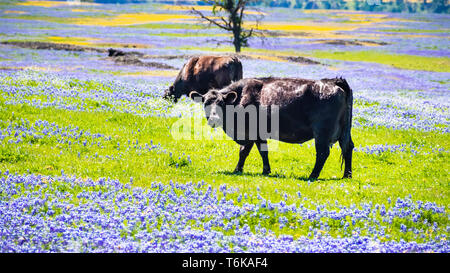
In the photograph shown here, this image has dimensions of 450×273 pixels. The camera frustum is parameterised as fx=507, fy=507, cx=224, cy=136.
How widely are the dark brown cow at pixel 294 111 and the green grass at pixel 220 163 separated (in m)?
0.86

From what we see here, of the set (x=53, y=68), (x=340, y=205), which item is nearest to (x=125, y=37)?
(x=53, y=68)

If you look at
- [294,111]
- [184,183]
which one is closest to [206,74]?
[294,111]

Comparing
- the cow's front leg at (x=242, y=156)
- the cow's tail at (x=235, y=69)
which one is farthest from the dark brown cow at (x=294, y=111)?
the cow's tail at (x=235, y=69)

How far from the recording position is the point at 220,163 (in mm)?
14102

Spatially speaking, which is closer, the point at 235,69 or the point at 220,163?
the point at 220,163

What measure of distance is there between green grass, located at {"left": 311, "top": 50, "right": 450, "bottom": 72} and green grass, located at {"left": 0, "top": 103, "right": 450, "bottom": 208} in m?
35.7

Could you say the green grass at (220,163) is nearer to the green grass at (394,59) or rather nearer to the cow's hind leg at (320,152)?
the cow's hind leg at (320,152)

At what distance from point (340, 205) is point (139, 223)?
3819 mm

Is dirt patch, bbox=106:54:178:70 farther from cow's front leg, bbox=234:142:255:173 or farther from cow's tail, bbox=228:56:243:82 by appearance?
cow's front leg, bbox=234:142:255:173

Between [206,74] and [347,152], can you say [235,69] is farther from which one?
[347,152]

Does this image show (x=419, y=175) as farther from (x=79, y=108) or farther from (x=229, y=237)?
(x=79, y=108)

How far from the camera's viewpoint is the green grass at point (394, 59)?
51.7m

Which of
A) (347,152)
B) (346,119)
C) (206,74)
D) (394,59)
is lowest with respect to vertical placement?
(394,59)

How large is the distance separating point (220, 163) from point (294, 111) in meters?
2.74
